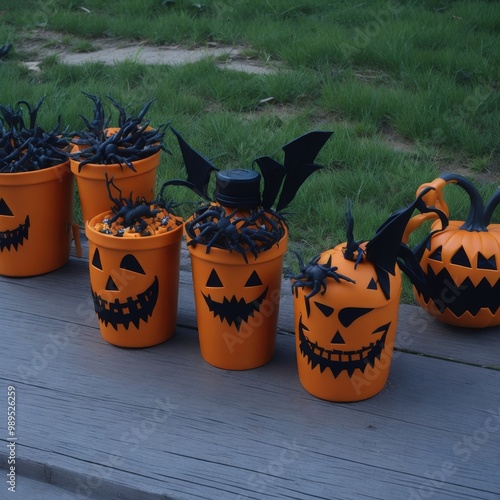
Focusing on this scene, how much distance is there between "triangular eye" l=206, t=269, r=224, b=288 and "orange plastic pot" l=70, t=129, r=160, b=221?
42cm

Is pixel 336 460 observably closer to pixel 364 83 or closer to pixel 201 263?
pixel 201 263

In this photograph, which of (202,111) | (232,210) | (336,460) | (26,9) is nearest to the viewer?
(336,460)

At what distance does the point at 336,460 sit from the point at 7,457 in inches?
31.0

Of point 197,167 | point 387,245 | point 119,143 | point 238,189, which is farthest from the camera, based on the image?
point 119,143

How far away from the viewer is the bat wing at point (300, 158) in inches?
78.8

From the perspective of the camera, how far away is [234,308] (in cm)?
201

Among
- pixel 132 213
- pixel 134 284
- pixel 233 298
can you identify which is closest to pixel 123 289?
pixel 134 284

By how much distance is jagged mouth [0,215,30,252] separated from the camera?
2488mm

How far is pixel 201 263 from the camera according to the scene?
2002 millimetres

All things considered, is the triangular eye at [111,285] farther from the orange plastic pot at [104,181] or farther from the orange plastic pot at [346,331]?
the orange plastic pot at [346,331]

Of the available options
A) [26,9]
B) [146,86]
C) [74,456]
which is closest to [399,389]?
[74,456]

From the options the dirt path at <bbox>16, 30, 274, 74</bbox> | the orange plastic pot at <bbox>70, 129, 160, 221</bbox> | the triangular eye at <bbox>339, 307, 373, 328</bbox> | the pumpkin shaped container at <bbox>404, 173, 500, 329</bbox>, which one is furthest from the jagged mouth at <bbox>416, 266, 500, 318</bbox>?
the dirt path at <bbox>16, 30, 274, 74</bbox>

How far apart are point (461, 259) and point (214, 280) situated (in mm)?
718

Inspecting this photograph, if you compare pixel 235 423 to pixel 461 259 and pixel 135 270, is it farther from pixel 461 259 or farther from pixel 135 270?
pixel 461 259
